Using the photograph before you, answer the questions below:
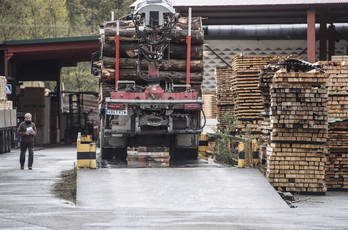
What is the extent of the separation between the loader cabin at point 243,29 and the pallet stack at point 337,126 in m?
10.8

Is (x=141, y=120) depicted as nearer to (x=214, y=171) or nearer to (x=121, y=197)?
(x=214, y=171)

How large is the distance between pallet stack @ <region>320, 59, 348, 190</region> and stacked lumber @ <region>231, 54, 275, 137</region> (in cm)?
332

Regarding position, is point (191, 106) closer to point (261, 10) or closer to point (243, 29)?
point (261, 10)

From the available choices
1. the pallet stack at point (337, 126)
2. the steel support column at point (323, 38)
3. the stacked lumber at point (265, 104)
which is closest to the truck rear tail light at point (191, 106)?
the stacked lumber at point (265, 104)

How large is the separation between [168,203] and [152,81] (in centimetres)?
511

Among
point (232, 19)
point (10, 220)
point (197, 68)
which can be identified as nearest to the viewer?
point (10, 220)

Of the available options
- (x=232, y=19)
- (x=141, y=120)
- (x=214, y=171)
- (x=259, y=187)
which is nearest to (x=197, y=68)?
(x=141, y=120)

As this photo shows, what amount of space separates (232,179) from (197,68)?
15.3ft

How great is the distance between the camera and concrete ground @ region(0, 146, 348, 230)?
11766 mm

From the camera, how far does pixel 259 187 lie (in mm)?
14891

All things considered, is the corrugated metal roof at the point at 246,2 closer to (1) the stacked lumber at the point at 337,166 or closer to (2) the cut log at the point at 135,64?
(2) the cut log at the point at 135,64

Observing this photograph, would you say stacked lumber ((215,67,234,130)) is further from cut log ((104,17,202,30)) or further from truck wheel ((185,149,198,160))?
cut log ((104,17,202,30))

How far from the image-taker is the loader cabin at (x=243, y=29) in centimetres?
2991

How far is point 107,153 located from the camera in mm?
19375
